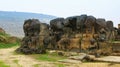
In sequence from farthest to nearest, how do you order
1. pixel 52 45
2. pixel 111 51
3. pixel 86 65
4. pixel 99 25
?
pixel 52 45
pixel 99 25
pixel 111 51
pixel 86 65

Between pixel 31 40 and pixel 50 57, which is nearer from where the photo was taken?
pixel 50 57

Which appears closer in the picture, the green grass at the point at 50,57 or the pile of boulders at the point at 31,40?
the green grass at the point at 50,57

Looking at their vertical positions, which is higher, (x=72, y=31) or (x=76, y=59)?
(x=72, y=31)

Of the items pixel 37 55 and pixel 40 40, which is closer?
pixel 37 55

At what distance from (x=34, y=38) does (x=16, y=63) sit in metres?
9.19

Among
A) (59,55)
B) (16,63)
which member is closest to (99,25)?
(59,55)

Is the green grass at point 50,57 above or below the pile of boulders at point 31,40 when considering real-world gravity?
below

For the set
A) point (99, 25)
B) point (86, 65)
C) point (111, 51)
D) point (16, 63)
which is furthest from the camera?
point (99, 25)

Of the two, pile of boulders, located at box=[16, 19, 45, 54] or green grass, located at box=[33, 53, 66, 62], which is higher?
pile of boulders, located at box=[16, 19, 45, 54]

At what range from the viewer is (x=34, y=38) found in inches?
1297

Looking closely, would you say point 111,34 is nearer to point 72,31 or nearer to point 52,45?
point 72,31

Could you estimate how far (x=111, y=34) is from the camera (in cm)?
3234

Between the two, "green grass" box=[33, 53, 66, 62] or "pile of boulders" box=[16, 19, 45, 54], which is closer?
"green grass" box=[33, 53, 66, 62]

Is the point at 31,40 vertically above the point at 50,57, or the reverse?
the point at 31,40
